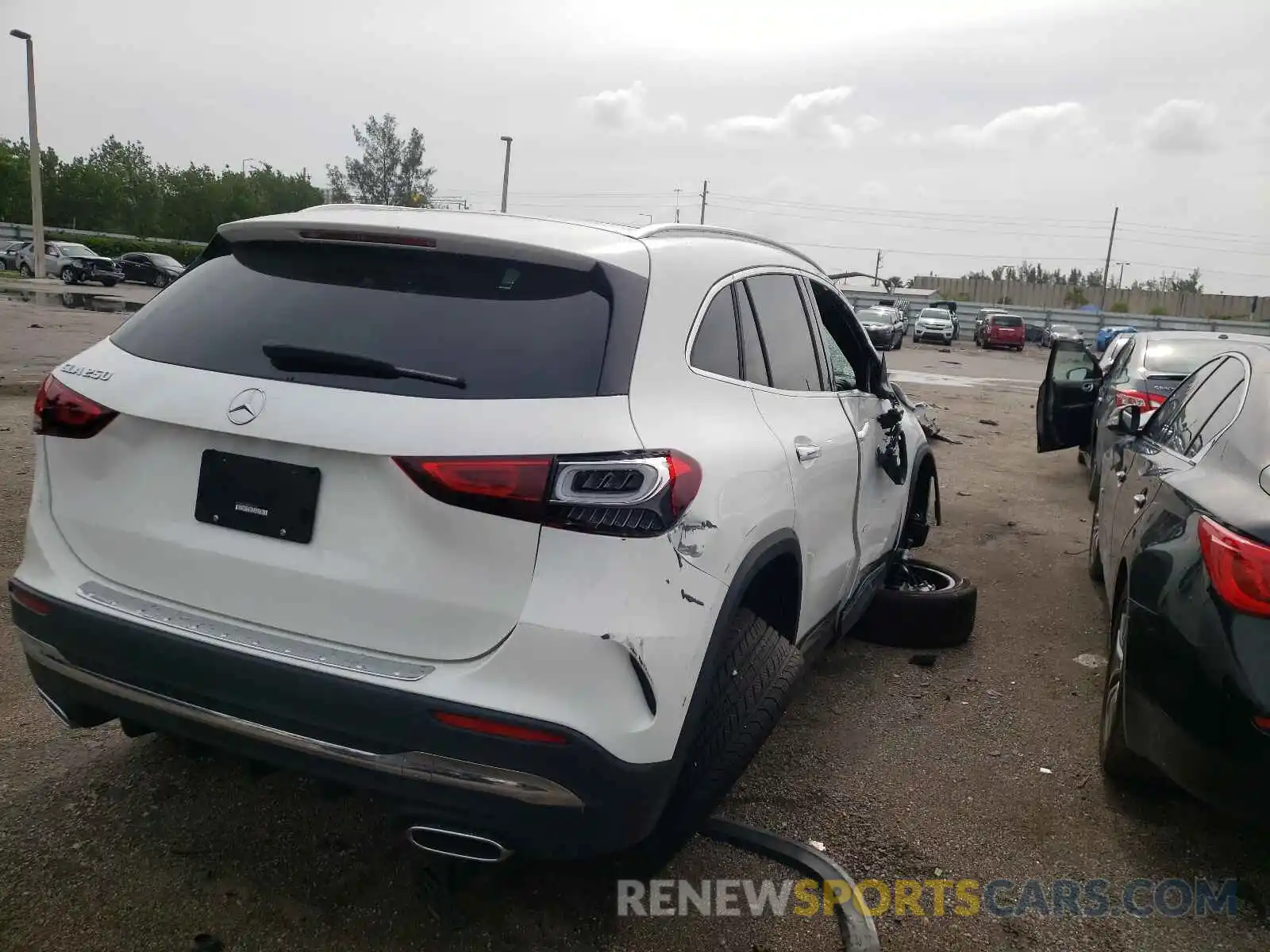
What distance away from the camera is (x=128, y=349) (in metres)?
2.51

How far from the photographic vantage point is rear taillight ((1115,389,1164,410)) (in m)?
7.39

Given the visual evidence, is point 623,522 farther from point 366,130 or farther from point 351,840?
point 366,130

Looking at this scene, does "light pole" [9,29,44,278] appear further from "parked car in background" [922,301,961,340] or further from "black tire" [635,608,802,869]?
"black tire" [635,608,802,869]

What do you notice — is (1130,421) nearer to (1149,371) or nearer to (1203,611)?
(1203,611)

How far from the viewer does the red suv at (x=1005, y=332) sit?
1620 inches

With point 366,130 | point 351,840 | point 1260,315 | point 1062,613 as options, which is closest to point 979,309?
point 1260,315

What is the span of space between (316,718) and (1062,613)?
4.52 meters

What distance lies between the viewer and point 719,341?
279 cm

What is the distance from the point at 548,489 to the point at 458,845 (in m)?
0.81

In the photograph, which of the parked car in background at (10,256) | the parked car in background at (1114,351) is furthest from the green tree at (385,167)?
the parked car in background at (1114,351)

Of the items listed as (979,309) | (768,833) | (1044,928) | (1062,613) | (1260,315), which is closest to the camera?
(1044,928)

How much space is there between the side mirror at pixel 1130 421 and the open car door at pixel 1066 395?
2084 mm

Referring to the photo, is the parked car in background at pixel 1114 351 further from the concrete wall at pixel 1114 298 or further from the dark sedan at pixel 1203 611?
the concrete wall at pixel 1114 298

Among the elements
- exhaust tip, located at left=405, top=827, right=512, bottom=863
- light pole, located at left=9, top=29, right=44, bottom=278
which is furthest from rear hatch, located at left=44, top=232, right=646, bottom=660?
light pole, located at left=9, top=29, right=44, bottom=278
